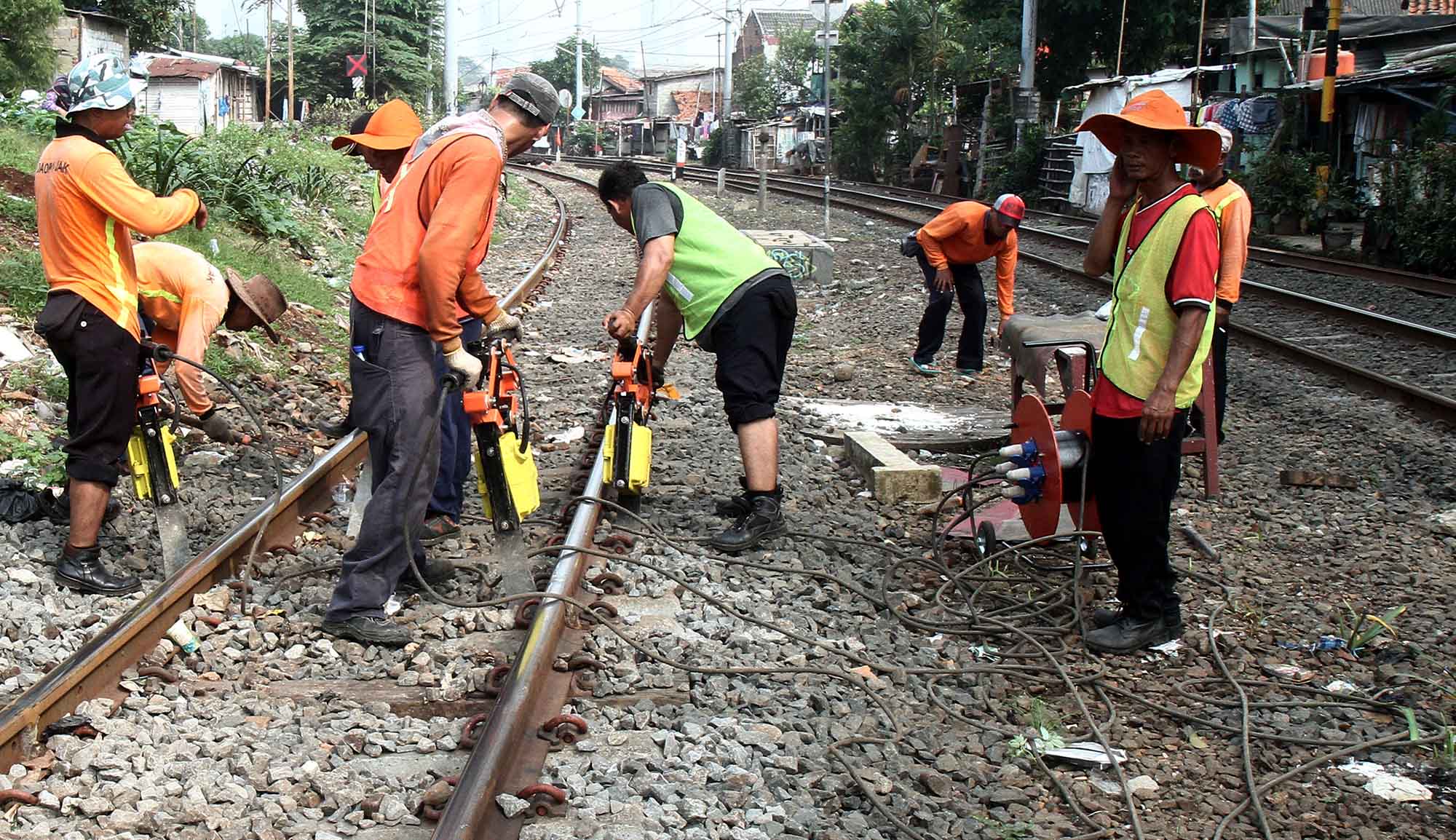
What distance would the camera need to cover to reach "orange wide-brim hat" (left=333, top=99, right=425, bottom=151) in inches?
225

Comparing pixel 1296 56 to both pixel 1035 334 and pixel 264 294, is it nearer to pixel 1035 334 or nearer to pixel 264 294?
pixel 1035 334

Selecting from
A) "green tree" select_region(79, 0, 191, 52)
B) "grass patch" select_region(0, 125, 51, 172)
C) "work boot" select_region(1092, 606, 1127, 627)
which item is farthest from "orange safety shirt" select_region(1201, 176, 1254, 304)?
"green tree" select_region(79, 0, 191, 52)

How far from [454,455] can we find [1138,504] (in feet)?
8.96


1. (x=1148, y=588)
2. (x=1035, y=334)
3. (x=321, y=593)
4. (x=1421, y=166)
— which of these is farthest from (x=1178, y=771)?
(x=1421, y=166)

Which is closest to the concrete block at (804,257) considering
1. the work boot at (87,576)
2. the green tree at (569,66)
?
the work boot at (87,576)

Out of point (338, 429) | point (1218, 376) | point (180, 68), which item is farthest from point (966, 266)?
point (180, 68)

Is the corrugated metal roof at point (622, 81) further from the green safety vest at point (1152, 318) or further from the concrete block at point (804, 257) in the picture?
the green safety vest at point (1152, 318)

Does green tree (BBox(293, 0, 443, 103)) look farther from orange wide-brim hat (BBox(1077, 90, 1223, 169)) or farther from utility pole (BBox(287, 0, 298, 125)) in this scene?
orange wide-brim hat (BBox(1077, 90, 1223, 169))

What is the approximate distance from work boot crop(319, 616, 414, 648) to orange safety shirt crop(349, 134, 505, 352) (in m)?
0.94

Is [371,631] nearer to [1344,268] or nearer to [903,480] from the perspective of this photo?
[903,480]

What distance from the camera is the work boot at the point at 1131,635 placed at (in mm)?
4719

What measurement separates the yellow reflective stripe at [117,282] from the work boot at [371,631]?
1419 mm

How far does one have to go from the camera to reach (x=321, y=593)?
490cm

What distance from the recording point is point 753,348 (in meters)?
5.68
